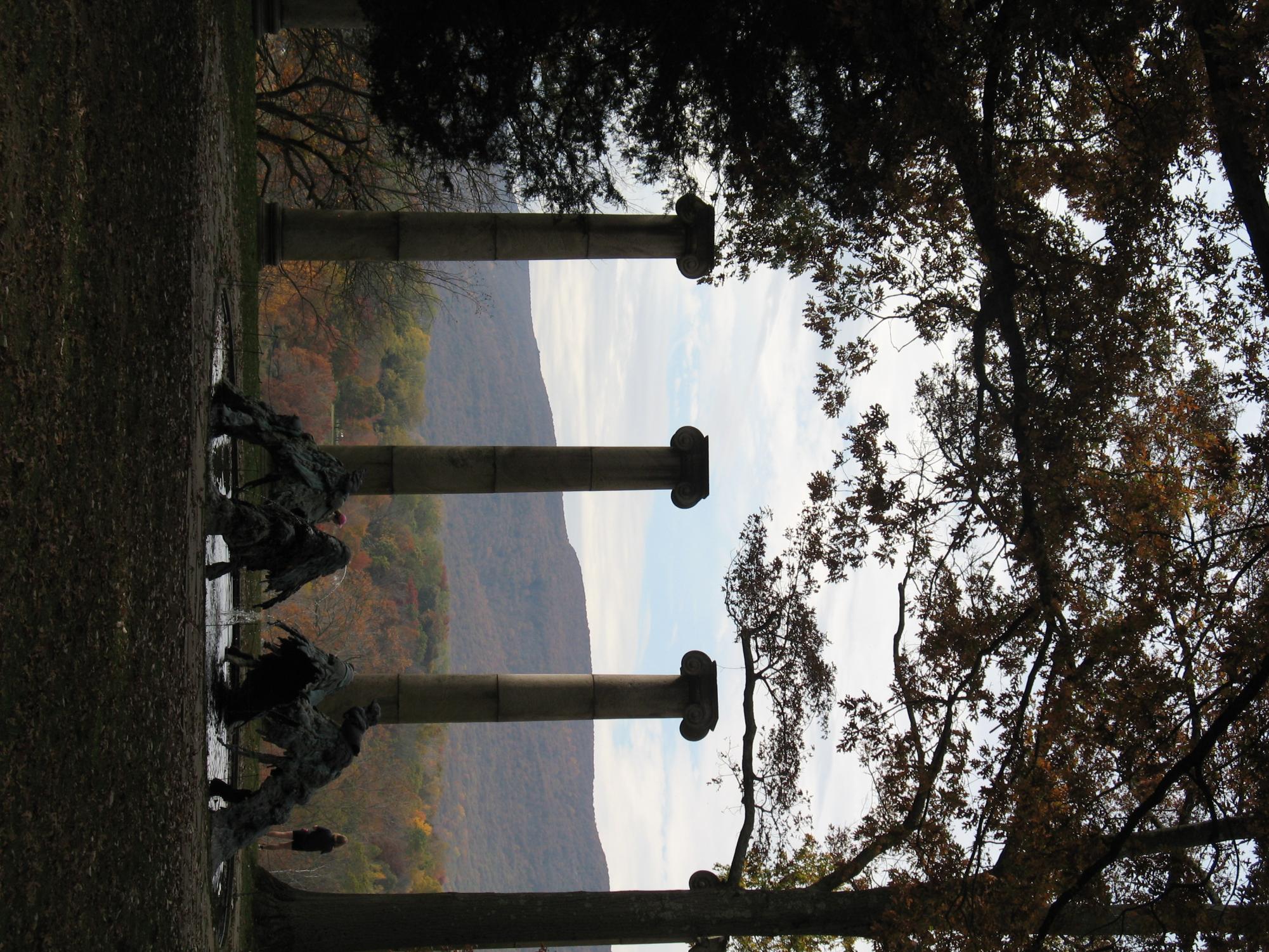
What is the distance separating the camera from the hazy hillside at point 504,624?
→ 5807 inches

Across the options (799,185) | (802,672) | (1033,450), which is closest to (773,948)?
(802,672)

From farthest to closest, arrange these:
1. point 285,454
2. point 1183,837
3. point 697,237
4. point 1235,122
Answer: point 697,237
point 1183,837
point 285,454
point 1235,122

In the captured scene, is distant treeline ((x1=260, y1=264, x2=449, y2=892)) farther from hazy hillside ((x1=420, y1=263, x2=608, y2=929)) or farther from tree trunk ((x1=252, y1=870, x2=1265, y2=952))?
hazy hillside ((x1=420, y1=263, x2=608, y2=929))

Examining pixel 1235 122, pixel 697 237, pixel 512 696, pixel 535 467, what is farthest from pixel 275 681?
pixel 1235 122

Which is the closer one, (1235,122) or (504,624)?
(1235,122)

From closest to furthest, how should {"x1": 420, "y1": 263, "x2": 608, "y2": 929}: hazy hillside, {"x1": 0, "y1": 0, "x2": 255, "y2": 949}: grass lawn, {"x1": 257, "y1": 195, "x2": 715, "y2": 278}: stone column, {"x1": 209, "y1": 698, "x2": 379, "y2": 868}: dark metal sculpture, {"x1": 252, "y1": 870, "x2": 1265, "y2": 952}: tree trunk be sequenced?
1. {"x1": 0, "y1": 0, "x2": 255, "y2": 949}: grass lawn
2. {"x1": 209, "y1": 698, "x2": 379, "y2": 868}: dark metal sculpture
3. {"x1": 252, "y1": 870, "x2": 1265, "y2": 952}: tree trunk
4. {"x1": 257, "y1": 195, "x2": 715, "y2": 278}: stone column
5. {"x1": 420, "y1": 263, "x2": 608, "y2": 929}: hazy hillside

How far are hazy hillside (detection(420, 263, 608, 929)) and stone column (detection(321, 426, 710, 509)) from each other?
116 m

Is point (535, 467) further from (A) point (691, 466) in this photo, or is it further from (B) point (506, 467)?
(A) point (691, 466)

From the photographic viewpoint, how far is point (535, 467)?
18.0 metres

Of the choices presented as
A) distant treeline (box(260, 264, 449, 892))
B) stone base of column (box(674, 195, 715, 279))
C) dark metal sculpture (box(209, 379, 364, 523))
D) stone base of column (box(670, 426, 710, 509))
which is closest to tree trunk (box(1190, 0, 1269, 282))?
stone base of column (box(674, 195, 715, 279))

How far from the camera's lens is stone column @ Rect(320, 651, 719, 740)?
1831cm

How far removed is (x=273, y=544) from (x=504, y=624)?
6664 inches

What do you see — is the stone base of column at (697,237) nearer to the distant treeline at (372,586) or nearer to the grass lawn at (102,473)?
the grass lawn at (102,473)

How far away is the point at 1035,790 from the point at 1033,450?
4649mm
